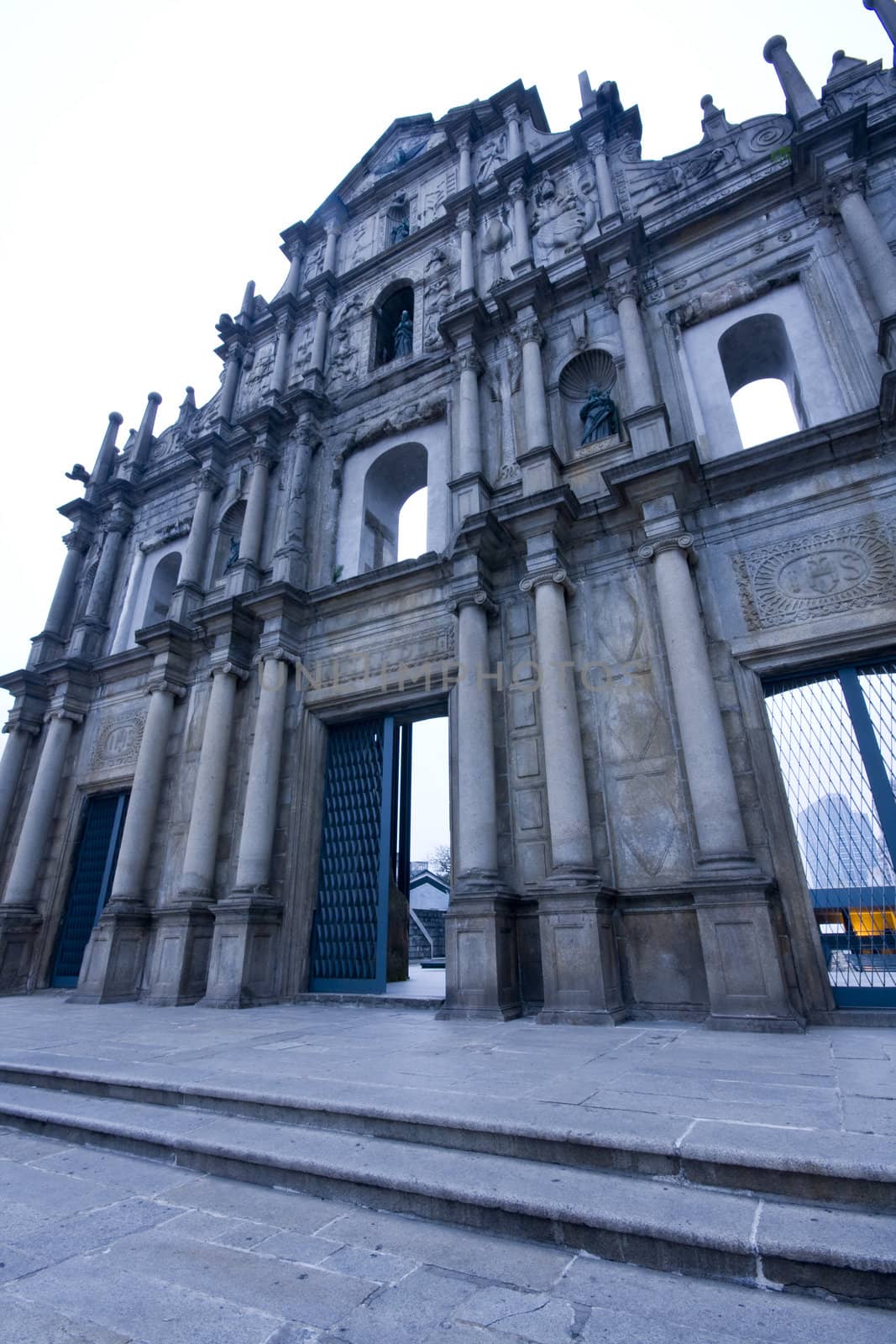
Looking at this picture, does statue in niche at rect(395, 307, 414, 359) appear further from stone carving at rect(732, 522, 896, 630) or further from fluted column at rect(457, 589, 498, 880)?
stone carving at rect(732, 522, 896, 630)

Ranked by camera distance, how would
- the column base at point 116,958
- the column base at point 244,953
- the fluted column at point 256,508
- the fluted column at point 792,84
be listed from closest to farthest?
the column base at point 244,953
the fluted column at point 792,84
the column base at point 116,958
the fluted column at point 256,508

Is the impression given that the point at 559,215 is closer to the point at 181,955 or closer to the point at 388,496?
the point at 388,496

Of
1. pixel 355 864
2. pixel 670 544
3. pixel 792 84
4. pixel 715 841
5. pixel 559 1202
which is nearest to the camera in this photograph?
pixel 559 1202

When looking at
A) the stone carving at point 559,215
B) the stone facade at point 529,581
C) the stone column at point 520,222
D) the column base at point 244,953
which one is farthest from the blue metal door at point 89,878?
the stone carving at point 559,215

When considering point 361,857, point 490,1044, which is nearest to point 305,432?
point 361,857

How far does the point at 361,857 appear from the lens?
10.2 m

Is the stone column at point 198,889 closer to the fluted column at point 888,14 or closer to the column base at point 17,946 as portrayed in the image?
the column base at point 17,946

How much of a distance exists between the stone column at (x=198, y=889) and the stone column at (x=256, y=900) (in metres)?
0.55

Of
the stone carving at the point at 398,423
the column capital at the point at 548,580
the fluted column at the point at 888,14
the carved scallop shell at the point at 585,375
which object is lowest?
the column capital at the point at 548,580

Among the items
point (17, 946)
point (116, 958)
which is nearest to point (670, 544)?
point (116, 958)

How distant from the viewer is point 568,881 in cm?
720

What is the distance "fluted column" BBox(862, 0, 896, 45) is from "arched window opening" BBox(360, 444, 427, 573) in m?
9.67

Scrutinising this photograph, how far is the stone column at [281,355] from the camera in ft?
49.6

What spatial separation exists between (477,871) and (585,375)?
8465 mm
